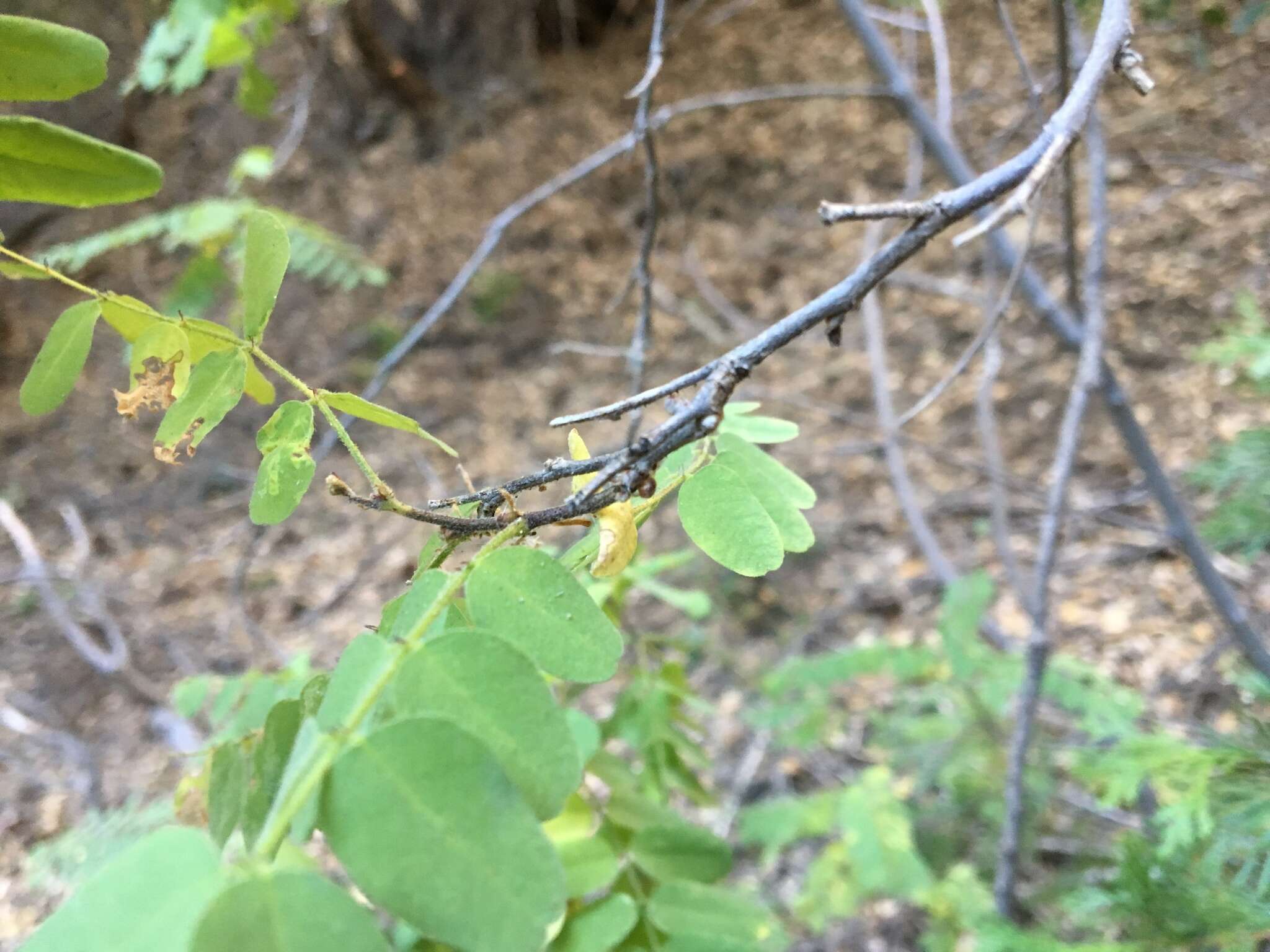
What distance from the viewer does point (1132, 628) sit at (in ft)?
6.57

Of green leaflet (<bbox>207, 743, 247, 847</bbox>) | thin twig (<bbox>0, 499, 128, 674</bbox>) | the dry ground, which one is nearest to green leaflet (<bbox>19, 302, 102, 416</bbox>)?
green leaflet (<bbox>207, 743, 247, 847</bbox>)

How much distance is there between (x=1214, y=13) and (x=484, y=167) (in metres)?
3.89

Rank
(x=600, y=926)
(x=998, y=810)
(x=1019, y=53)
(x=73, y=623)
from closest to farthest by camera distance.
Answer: (x=600, y=926) < (x=1019, y=53) < (x=998, y=810) < (x=73, y=623)

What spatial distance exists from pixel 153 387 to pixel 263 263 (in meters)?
0.13

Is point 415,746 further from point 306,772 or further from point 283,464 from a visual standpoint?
point 283,464

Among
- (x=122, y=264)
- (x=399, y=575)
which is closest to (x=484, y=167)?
(x=122, y=264)

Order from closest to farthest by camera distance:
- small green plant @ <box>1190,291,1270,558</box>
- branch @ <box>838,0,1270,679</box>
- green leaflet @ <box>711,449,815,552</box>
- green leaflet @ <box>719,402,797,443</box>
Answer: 1. green leaflet @ <box>711,449,815,552</box>
2. green leaflet @ <box>719,402,797,443</box>
3. branch @ <box>838,0,1270,679</box>
4. small green plant @ <box>1190,291,1270,558</box>

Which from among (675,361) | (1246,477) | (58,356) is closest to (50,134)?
(58,356)

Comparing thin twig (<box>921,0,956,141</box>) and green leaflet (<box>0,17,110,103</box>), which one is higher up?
green leaflet (<box>0,17,110,103</box>)

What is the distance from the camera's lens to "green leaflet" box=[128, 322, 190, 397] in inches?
18.3

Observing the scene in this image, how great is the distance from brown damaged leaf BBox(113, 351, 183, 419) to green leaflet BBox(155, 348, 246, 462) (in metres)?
0.04

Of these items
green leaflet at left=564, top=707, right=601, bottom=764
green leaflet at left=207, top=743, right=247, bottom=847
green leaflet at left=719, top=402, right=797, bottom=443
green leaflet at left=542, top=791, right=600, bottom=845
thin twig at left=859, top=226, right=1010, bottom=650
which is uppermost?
→ green leaflet at left=719, top=402, right=797, bottom=443

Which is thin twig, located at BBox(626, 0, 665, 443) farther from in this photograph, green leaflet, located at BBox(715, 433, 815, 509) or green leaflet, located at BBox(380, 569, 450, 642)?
green leaflet, located at BBox(380, 569, 450, 642)

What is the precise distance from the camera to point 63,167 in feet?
1.50
